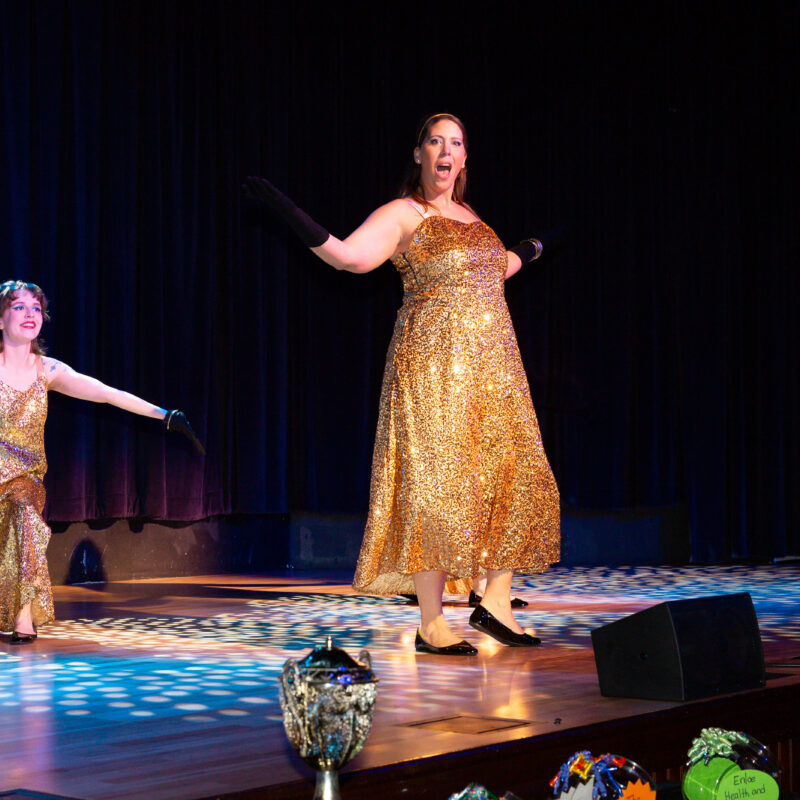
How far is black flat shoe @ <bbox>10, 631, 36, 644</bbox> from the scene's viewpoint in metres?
3.68

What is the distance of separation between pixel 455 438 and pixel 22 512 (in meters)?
1.47

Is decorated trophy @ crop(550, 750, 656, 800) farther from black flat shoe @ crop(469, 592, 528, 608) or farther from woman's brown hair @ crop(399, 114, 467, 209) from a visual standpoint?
black flat shoe @ crop(469, 592, 528, 608)

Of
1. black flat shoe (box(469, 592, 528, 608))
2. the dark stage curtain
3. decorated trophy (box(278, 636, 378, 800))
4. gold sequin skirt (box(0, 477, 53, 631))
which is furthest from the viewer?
the dark stage curtain

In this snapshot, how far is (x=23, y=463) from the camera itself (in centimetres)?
396

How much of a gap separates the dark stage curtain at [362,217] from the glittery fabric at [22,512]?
1572 millimetres

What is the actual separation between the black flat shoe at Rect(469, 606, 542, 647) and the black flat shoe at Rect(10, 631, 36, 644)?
1.29m

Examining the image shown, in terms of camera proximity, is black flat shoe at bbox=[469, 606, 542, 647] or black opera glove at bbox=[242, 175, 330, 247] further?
black flat shoe at bbox=[469, 606, 542, 647]

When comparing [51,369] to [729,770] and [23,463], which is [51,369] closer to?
[23,463]

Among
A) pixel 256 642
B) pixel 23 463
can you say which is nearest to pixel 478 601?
pixel 256 642

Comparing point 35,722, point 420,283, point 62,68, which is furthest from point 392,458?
point 62,68

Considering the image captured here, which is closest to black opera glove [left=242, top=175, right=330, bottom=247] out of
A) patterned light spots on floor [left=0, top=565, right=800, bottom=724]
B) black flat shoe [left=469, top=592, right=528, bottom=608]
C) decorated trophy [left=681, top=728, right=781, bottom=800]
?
patterned light spots on floor [left=0, top=565, right=800, bottom=724]

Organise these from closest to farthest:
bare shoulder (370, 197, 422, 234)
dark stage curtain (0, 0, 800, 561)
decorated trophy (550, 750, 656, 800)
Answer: decorated trophy (550, 750, 656, 800) < bare shoulder (370, 197, 422, 234) < dark stage curtain (0, 0, 800, 561)

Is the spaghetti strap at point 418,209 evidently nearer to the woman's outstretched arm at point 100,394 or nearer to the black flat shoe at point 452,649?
the black flat shoe at point 452,649

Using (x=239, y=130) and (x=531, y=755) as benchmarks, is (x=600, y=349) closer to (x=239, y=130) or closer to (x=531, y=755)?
(x=239, y=130)
